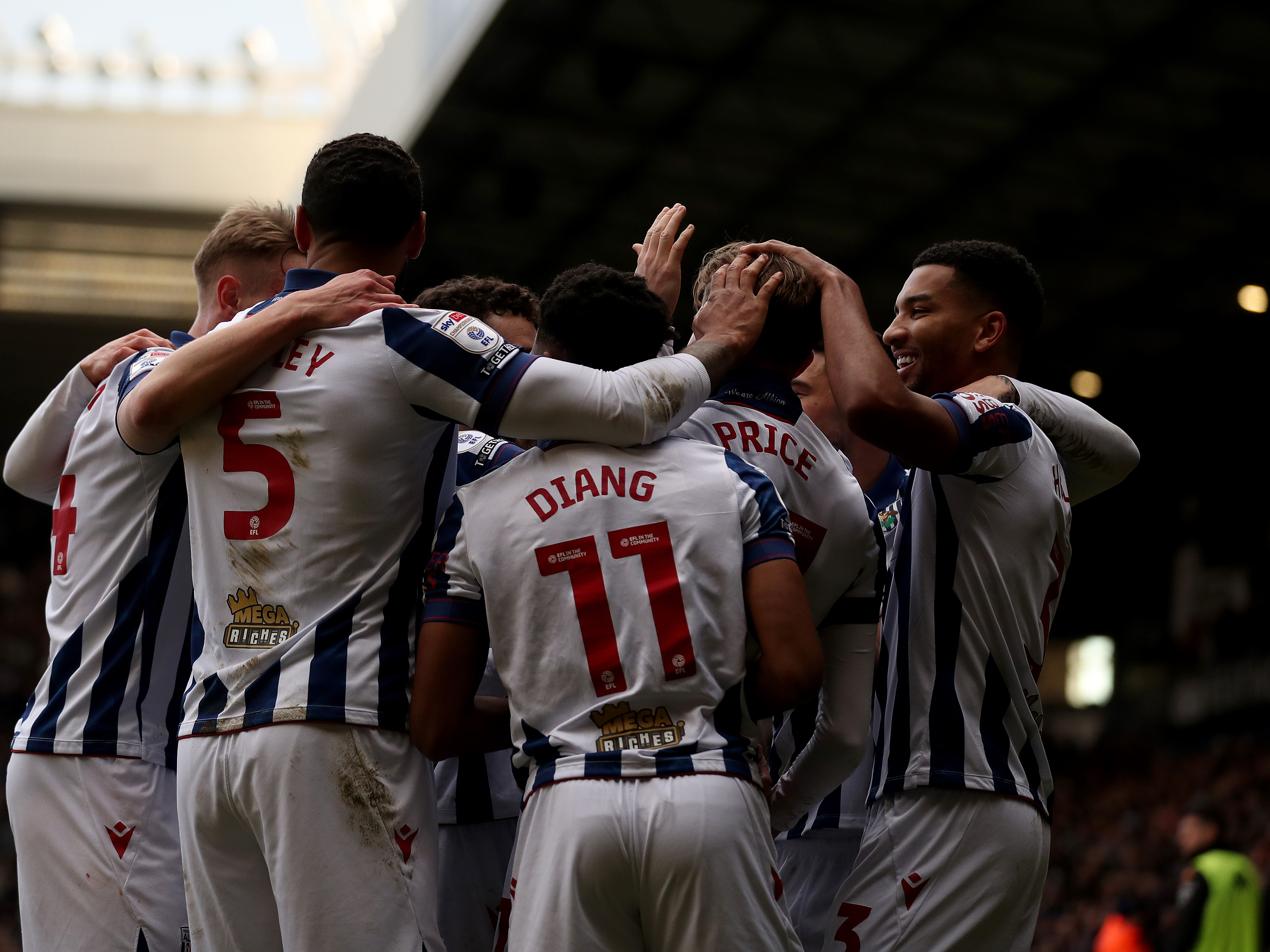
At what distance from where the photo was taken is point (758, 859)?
287cm

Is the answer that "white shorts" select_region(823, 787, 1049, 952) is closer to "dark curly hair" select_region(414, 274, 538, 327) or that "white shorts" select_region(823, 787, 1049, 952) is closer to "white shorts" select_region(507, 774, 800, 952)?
"white shorts" select_region(507, 774, 800, 952)

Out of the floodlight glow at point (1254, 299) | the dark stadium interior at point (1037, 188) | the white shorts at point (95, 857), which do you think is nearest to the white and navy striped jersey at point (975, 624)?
the white shorts at point (95, 857)

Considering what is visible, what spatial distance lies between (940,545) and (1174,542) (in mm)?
Answer: 24539

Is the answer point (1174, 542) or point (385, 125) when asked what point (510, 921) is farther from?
point (1174, 542)

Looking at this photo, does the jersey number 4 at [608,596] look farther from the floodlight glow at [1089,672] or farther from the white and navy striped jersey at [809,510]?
the floodlight glow at [1089,672]

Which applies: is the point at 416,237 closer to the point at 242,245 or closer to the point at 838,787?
the point at 242,245

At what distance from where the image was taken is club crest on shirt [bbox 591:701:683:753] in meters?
2.88

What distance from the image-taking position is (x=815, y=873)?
160 inches

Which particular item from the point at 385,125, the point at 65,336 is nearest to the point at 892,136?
the point at 385,125

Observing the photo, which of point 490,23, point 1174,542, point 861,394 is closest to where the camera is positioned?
point 861,394

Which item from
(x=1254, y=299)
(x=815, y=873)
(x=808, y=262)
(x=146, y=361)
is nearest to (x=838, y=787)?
(x=815, y=873)

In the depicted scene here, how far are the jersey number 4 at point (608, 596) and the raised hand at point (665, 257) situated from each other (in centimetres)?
99

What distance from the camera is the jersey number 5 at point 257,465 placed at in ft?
10.6

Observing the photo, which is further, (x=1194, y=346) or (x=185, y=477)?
(x=1194, y=346)
